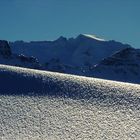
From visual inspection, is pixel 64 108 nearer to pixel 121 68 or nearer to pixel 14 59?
pixel 14 59

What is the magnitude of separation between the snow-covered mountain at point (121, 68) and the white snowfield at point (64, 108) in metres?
96.8

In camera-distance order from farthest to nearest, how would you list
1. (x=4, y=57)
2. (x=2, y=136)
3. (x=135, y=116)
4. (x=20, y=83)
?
(x=4, y=57), (x=20, y=83), (x=135, y=116), (x=2, y=136)

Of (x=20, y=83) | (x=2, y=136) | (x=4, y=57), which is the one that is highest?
(x=4, y=57)

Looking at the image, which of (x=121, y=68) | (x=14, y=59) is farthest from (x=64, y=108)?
(x=121, y=68)

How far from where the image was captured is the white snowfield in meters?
18.9

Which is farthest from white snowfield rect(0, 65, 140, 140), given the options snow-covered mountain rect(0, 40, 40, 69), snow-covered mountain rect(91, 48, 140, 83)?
snow-covered mountain rect(91, 48, 140, 83)

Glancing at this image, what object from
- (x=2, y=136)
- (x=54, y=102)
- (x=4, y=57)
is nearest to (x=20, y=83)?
(x=54, y=102)

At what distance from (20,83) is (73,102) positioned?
317 centimetres

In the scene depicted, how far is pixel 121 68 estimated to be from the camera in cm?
13975

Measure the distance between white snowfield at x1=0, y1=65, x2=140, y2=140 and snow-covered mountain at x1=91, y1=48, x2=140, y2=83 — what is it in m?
96.8

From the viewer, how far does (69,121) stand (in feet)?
66.3

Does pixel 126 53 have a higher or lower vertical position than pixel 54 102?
higher

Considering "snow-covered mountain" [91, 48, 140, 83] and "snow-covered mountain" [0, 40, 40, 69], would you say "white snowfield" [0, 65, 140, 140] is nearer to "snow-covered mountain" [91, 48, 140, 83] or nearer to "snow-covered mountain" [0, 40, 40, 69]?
"snow-covered mountain" [0, 40, 40, 69]

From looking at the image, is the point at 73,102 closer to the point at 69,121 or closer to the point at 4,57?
the point at 69,121
